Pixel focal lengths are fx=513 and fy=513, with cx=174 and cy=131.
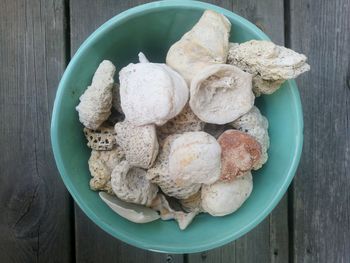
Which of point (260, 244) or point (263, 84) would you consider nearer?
point (263, 84)

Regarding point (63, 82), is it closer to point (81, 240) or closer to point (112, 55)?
point (112, 55)

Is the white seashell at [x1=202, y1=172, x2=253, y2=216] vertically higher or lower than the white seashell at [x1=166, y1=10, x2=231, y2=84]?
lower

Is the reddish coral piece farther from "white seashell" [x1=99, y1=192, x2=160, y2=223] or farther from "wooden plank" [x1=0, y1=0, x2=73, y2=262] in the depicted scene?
"wooden plank" [x1=0, y1=0, x2=73, y2=262]

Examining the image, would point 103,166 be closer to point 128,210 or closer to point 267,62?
point 128,210

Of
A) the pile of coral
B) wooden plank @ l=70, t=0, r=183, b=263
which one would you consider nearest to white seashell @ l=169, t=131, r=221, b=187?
the pile of coral

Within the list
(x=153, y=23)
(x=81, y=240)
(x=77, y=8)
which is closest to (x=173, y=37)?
(x=153, y=23)

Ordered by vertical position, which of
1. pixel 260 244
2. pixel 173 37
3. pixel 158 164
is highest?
pixel 173 37

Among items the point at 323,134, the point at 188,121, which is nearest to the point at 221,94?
the point at 188,121
